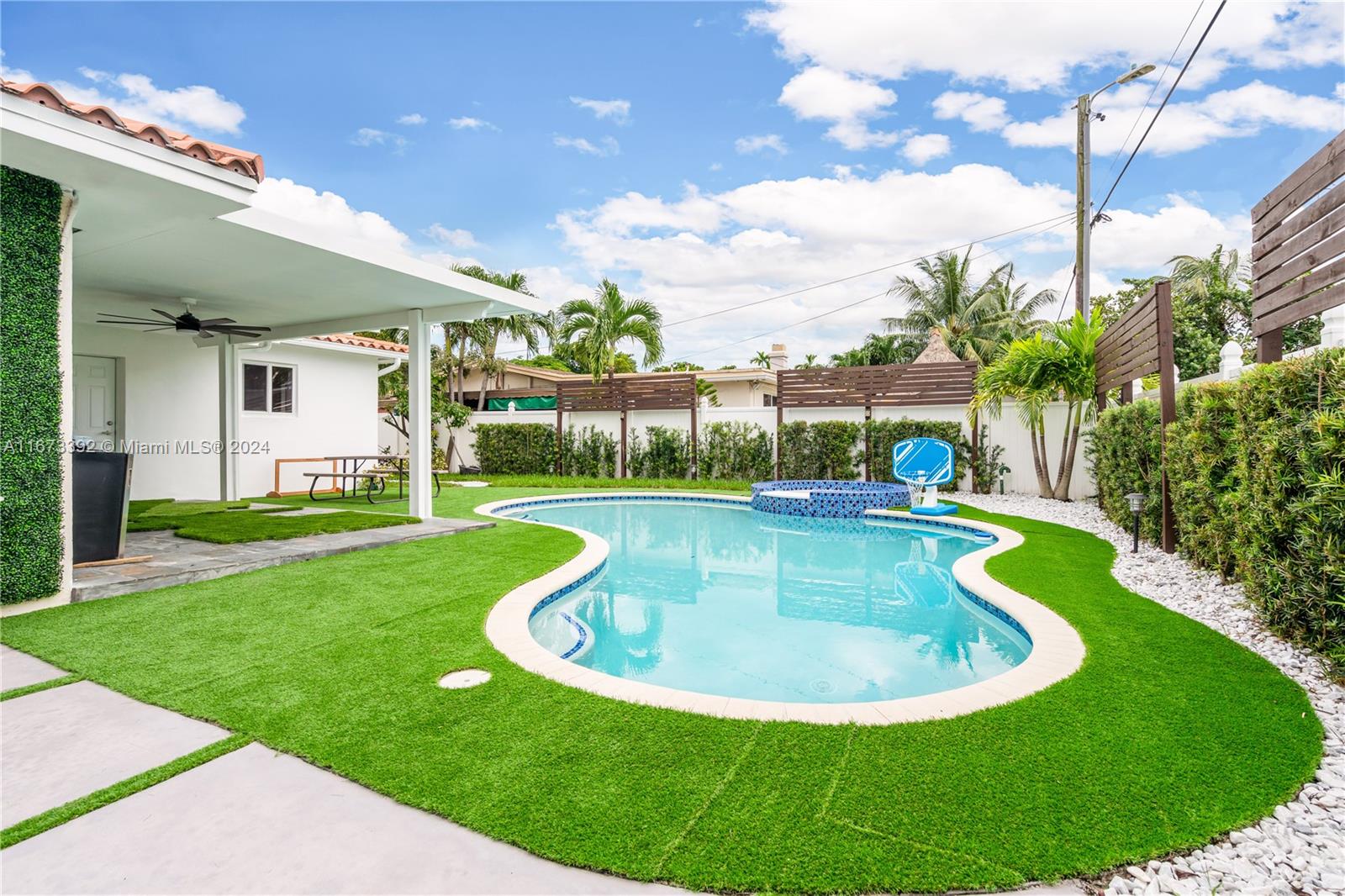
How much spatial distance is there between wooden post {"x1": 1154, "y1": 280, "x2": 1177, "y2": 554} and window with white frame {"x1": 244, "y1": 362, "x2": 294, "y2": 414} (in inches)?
568

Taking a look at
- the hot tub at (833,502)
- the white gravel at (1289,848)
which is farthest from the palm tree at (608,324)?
the white gravel at (1289,848)

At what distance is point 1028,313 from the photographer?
29.2 metres

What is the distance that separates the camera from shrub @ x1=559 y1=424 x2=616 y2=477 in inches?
699

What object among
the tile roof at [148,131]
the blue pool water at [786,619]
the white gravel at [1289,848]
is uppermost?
the tile roof at [148,131]

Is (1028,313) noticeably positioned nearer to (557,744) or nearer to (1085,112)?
(1085,112)

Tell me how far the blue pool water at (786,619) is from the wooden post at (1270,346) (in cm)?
304

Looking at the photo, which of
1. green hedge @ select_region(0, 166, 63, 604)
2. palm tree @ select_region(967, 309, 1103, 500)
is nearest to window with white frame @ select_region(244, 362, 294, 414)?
green hedge @ select_region(0, 166, 63, 604)

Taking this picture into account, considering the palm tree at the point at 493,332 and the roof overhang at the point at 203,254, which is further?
the palm tree at the point at 493,332

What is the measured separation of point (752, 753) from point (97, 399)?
12.6m

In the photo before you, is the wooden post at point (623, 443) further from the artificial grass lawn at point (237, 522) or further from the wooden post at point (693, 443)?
the artificial grass lawn at point (237, 522)

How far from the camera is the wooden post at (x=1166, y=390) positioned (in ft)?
22.5

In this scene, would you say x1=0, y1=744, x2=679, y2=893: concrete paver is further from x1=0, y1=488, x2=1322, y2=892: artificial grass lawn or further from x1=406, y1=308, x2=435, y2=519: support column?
x1=406, y1=308, x2=435, y2=519: support column

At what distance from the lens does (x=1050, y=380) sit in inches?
453

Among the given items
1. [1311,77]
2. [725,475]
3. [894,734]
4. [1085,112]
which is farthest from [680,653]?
[1311,77]
